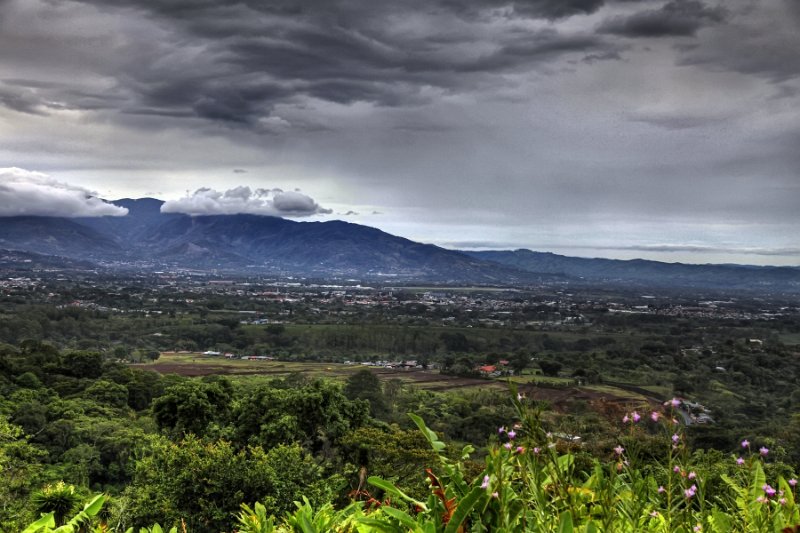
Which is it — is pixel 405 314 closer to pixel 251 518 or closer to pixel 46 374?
pixel 46 374

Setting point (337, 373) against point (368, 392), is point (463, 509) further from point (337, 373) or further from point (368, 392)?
point (337, 373)

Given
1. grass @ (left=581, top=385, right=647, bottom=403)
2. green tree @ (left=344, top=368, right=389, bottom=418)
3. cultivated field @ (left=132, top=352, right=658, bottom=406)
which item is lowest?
cultivated field @ (left=132, top=352, right=658, bottom=406)

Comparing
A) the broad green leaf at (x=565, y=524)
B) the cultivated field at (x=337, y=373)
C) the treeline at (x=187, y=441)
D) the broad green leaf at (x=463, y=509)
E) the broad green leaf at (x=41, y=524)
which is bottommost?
the cultivated field at (x=337, y=373)

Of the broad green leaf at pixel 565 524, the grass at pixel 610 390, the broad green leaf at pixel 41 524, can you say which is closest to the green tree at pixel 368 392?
the grass at pixel 610 390

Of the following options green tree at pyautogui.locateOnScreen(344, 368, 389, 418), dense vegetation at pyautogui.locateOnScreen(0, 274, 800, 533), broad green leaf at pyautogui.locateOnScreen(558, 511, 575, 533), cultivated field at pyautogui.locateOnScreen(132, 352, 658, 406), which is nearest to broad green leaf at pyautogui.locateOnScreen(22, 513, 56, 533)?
dense vegetation at pyautogui.locateOnScreen(0, 274, 800, 533)

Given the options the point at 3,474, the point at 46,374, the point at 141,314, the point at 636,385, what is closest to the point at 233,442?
the point at 3,474

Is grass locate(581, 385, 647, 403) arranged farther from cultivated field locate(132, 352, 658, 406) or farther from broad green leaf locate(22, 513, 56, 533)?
broad green leaf locate(22, 513, 56, 533)

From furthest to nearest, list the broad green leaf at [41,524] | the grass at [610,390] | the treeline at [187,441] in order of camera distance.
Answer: the grass at [610,390] < the treeline at [187,441] < the broad green leaf at [41,524]

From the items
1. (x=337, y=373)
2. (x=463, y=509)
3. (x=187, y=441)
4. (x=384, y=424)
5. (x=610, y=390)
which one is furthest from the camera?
(x=337, y=373)

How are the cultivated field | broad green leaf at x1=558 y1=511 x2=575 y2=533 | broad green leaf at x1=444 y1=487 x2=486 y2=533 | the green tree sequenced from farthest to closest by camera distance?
the cultivated field
the green tree
broad green leaf at x1=444 y1=487 x2=486 y2=533
broad green leaf at x1=558 y1=511 x2=575 y2=533

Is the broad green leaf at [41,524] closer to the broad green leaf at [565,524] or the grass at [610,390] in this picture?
the broad green leaf at [565,524]

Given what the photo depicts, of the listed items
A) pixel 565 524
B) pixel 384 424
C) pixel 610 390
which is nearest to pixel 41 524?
pixel 565 524

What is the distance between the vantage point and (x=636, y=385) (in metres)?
61.1

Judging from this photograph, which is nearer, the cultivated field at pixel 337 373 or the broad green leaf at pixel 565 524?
the broad green leaf at pixel 565 524
